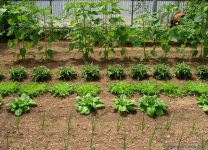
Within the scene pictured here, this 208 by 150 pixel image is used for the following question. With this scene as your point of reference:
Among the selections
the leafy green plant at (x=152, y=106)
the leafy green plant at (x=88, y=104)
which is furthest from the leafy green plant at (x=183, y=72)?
the leafy green plant at (x=88, y=104)

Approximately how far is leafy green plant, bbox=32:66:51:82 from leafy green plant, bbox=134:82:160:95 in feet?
5.42

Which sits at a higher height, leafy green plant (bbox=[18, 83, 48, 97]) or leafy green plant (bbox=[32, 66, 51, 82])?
leafy green plant (bbox=[32, 66, 51, 82])

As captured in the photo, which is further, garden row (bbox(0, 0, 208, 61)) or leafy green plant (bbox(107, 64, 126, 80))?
garden row (bbox(0, 0, 208, 61))

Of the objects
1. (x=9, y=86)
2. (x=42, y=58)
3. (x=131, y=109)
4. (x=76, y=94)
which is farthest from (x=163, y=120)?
(x=42, y=58)

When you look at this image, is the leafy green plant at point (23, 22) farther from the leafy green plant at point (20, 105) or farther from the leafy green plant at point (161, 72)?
the leafy green plant at point (161, 72)

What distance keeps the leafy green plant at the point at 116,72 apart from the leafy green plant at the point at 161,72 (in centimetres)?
61

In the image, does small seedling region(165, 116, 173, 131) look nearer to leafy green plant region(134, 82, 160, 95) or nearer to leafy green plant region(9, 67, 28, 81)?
leafy green plant region(134, 82, 160, 95)

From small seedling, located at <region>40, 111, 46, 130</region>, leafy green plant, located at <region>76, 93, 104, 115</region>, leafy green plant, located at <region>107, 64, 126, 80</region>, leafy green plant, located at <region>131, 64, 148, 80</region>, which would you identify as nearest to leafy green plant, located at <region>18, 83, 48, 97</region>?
small seedling, located at <region>40, 111, 46, 130</region>

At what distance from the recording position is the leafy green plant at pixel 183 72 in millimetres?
7113

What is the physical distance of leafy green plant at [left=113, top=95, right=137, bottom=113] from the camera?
587 centimetres

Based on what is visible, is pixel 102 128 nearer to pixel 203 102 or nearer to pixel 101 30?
pixel 203 102

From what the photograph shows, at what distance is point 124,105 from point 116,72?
1222 millimetres

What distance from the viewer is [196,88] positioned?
6582 millimetres

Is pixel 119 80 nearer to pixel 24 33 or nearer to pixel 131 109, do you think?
pixel 131 109
